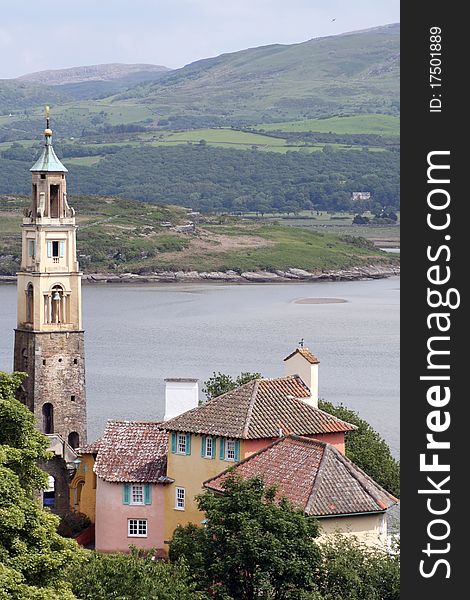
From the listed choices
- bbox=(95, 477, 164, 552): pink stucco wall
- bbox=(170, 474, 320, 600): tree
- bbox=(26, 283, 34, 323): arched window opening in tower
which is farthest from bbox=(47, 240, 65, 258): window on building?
bbox=(170, 474, 320, 600): tree

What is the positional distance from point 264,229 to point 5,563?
161 meters

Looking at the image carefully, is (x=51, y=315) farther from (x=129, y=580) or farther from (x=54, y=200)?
→ (x=129, y=580)

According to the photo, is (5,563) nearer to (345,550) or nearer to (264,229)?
(345,550)

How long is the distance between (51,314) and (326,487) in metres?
16.0

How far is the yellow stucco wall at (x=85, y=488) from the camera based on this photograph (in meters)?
35.1

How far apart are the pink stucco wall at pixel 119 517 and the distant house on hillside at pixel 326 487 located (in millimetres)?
4006

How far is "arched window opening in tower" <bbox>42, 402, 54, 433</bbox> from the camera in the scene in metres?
40.2

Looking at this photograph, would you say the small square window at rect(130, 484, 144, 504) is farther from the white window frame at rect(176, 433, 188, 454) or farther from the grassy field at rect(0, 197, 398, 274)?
the grassy field at rect(0, 197, 398, 274)

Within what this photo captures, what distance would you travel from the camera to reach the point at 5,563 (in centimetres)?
2075

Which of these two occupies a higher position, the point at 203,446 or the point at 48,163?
the point at 48,163

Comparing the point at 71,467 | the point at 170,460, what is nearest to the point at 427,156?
the point at 170,460

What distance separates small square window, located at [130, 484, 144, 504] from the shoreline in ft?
379

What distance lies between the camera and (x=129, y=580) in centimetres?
2206

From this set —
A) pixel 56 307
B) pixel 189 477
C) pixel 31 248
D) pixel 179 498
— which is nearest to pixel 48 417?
pixel 56 307
